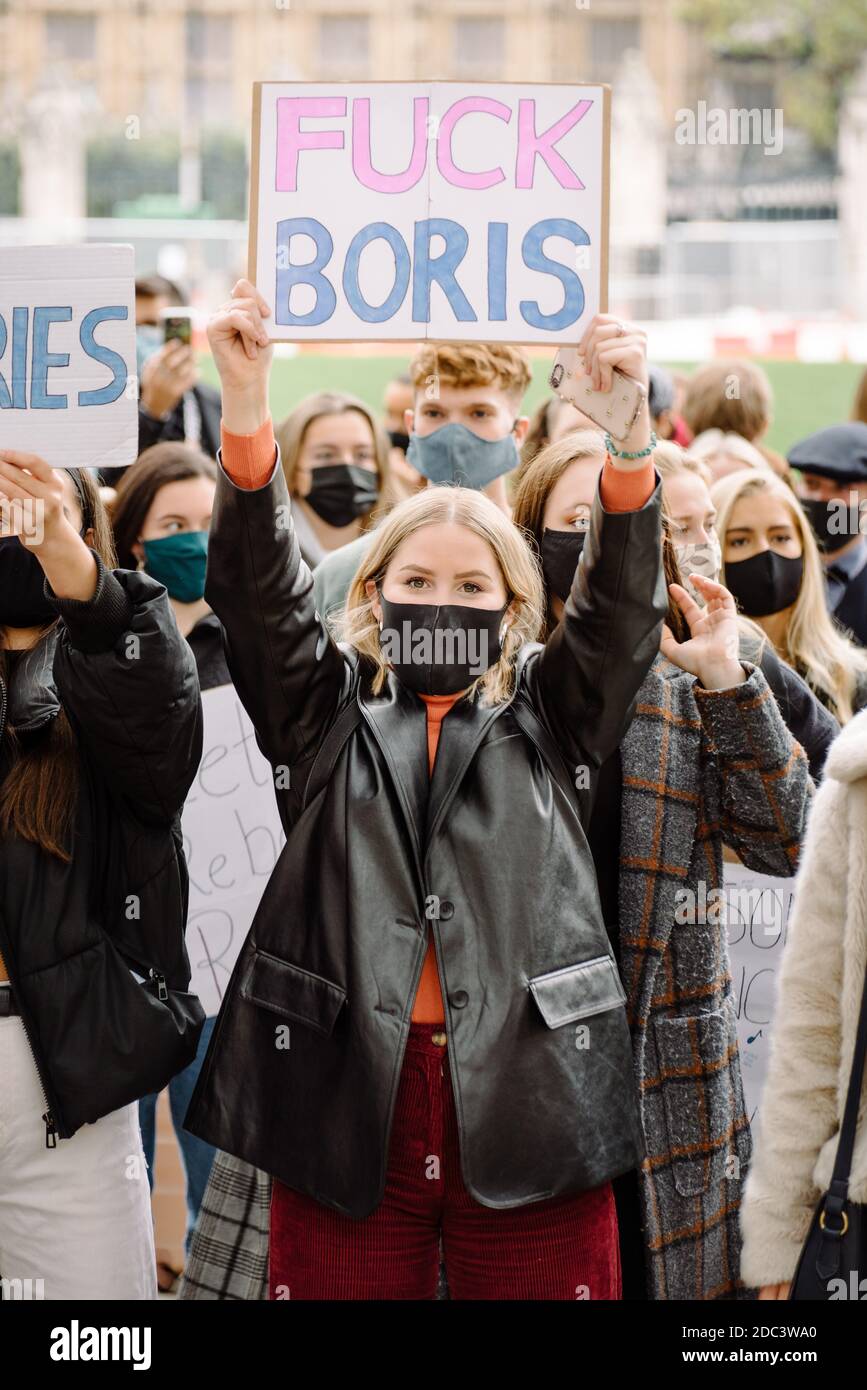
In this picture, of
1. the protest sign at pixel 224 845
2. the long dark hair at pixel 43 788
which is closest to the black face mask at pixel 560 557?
the long dark hair at pixel 43 788

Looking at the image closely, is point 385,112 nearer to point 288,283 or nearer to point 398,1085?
point 288,283

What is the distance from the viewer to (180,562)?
4332 millimetres

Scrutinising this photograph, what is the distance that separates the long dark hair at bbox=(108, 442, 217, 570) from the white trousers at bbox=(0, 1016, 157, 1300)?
1.80 meters

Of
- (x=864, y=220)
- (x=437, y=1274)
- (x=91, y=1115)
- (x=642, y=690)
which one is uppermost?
(x=864, y=220)

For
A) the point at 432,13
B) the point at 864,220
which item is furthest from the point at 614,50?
the point at 864,220

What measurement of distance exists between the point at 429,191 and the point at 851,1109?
1.68 metres

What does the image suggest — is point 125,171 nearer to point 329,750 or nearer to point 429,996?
point 329,750

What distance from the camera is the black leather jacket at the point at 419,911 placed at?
2.72 meters

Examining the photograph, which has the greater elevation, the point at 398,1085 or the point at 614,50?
the point at 614,50

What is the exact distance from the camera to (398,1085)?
2727mm

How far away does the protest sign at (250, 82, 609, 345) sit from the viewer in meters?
3.14

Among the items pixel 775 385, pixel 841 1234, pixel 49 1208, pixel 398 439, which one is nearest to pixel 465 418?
pixel 49 1208

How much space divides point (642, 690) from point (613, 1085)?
0.80 metres

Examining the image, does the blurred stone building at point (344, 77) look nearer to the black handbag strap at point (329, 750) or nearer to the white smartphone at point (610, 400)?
the white smartphone at point (610, 400)
